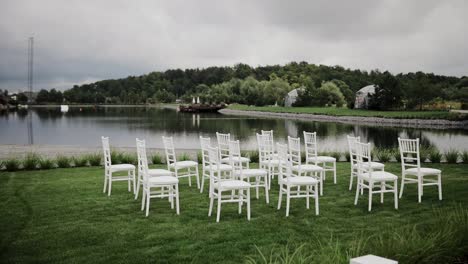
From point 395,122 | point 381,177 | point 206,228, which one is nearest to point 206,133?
point 395,122

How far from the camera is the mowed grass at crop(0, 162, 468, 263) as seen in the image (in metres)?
4.28

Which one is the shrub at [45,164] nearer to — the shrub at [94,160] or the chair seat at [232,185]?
the shrub at [94,160]

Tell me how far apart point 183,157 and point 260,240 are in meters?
7.20

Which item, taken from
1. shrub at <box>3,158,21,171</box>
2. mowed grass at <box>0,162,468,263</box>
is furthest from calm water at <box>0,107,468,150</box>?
mowed grass at <box>0,162,468,263</box>

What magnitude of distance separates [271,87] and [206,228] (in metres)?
86.4

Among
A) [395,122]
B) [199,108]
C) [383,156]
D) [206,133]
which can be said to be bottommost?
[206,133]

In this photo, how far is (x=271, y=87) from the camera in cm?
9100

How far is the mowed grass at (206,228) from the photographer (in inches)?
168

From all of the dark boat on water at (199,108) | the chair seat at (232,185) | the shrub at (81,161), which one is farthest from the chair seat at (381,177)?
the dark boat on water at (199,108)

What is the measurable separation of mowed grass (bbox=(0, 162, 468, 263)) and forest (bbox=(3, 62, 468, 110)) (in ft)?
168

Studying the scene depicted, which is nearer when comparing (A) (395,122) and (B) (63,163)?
(B) (63,163)

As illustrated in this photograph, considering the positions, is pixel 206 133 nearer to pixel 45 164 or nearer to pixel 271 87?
pixel 45 164

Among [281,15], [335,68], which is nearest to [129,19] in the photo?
[281,15]

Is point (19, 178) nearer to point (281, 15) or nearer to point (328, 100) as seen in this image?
A: point (281, 15)
